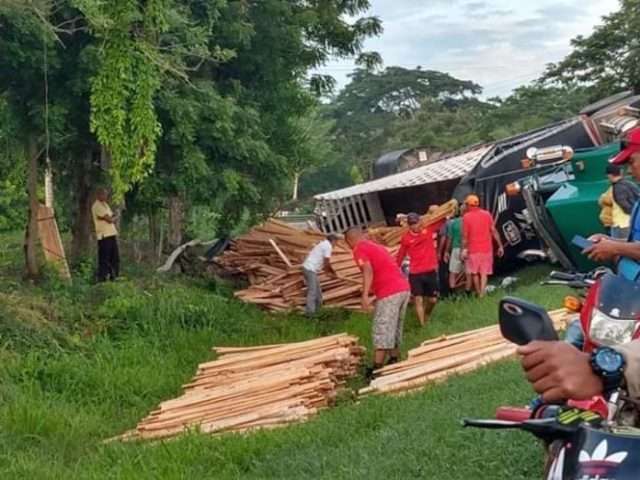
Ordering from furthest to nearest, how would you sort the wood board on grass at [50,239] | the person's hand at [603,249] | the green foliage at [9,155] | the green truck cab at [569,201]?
the wood board on grass at [50,239] → the green foliage at [9,155] → the green truck cab at [569,201] → the person's hand at [603,249]

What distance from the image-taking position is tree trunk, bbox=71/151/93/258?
14867 millimetres

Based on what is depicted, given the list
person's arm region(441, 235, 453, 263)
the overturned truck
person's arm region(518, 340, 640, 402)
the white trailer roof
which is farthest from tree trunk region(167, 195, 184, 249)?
person's arm region(518, 340, 640, 402)

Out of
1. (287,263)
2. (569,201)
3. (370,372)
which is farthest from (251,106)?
(370,372)

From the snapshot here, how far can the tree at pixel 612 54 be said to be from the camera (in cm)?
3008

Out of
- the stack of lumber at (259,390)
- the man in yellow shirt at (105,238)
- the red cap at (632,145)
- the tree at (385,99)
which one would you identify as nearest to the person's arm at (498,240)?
the stack of lumber at (259,390)

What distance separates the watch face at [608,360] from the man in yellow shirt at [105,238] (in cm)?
1239

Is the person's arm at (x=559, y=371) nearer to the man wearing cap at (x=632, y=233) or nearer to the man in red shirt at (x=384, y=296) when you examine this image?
the man wearing cap at (x=632, y=233)

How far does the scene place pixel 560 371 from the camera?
183cm

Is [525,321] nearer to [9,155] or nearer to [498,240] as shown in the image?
[498,240]

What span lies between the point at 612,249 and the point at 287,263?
11.9 m

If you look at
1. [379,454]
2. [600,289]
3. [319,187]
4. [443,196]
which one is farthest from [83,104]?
[319,187]

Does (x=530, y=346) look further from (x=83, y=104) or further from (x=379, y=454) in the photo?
(x=83, y=104)

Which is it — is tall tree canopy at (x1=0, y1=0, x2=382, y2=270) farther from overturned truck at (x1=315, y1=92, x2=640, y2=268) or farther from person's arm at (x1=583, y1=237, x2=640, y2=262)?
person's arm at (x1=583, y1=237, x2=640, y2=262)

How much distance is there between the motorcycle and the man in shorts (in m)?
11.4
